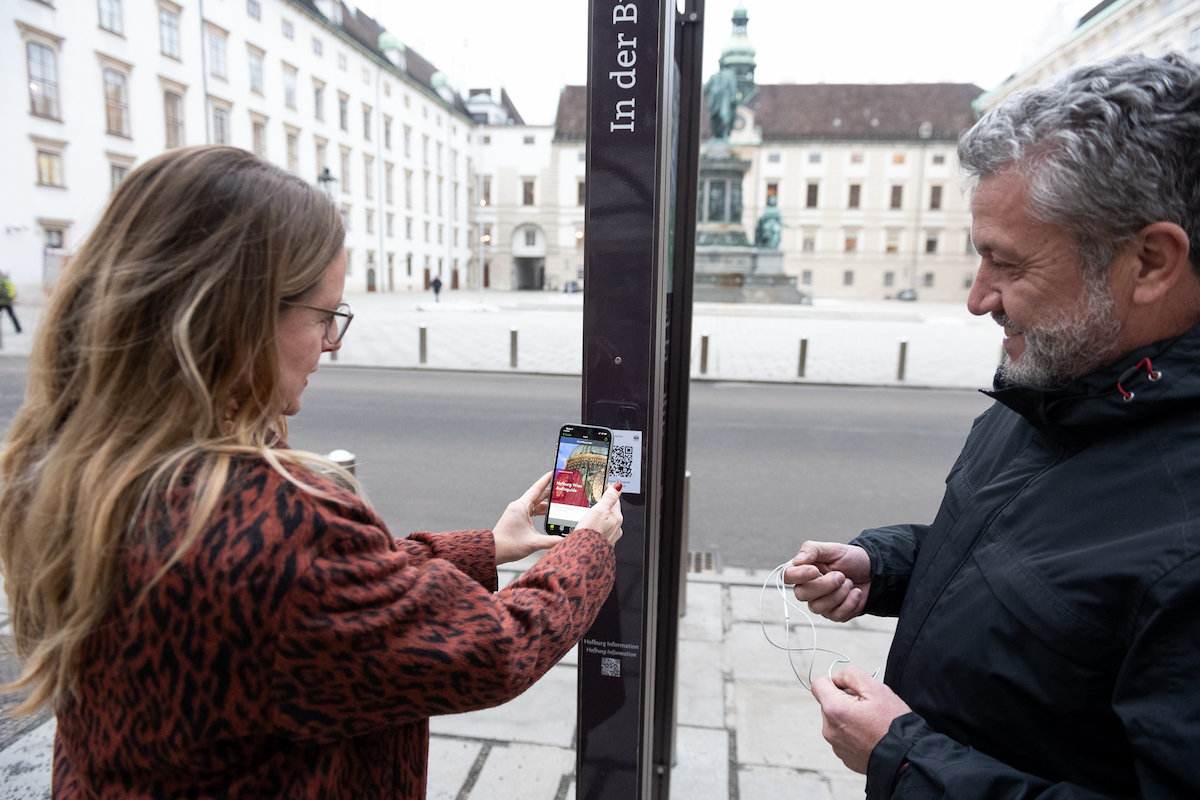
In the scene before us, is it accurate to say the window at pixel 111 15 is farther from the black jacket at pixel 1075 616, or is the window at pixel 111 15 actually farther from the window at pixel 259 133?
the black jacket at pixel 1075 616

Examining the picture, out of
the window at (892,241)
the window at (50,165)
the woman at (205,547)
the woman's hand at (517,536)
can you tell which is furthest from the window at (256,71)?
the window at (892,241)

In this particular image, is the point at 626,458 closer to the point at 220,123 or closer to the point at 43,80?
the point at 43,80

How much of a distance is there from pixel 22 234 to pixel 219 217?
29.9 m

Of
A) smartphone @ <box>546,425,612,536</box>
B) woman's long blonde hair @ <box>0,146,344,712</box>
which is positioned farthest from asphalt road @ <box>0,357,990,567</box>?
woman's long blonde hair @ <box>0,146,344,712</box>

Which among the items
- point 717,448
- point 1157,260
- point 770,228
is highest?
point 770,228

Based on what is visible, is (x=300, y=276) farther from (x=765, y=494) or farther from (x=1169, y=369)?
(x=765, y=494)

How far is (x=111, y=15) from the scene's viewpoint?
90.4 ft

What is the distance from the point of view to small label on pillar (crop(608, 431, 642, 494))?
1843 millimetres

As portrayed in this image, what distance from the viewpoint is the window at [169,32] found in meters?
30.2

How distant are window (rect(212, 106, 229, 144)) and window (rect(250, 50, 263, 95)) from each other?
2.56 m

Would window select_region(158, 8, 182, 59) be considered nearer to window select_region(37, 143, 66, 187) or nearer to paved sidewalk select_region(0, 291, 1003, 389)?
window select_region(37, 143, 66, 187)

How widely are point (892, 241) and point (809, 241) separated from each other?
6.01 m

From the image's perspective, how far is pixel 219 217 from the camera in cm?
98

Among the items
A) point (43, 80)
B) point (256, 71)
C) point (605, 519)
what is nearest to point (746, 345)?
point (605, 519)
